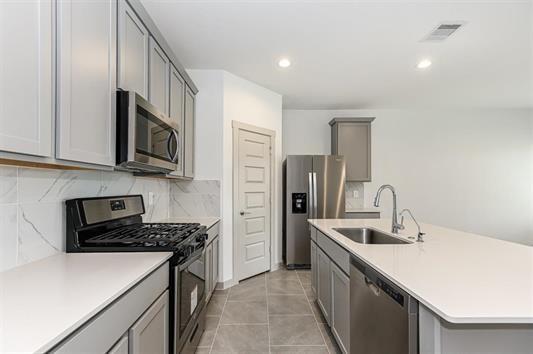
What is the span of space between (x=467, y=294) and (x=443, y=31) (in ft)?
8.64

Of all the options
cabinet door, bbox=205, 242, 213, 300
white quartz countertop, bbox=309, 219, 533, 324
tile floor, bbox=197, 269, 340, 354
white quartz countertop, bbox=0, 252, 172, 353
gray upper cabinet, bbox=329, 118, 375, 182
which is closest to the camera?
white quartz countertop, bbox=0, 252, 172, 353

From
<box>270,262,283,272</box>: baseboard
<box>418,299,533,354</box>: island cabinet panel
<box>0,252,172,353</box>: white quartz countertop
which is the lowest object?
<box>270,262,283,272</box>: baseboard

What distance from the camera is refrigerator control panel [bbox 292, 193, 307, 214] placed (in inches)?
172

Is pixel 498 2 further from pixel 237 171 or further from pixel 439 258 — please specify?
pixel 237 171

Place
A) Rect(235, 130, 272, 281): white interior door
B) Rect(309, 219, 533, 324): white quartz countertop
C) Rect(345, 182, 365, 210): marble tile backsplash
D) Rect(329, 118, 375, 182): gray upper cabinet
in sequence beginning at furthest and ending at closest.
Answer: Rect(345, 182, 365, 210): marble tile backsplash, Rect(329, 118, 375, 182): gray upper cabinet, Rect(235, 130, 272, 281): white interior door, Rect(309, 219, 533, 324): white quartz countertop

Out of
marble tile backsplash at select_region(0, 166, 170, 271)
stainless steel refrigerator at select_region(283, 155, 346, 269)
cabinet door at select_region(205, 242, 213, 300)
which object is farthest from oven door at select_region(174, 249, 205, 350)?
stainless steel refrigerator at select_region(283, 155, 346, 269)

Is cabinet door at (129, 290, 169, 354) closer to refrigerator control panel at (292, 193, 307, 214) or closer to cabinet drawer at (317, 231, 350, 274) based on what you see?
cabinet drawer at (317, 231, 350, 274)

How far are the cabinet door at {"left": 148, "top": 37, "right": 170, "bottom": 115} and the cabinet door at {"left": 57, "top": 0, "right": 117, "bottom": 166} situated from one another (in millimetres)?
534

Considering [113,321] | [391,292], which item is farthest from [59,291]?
[391,292]

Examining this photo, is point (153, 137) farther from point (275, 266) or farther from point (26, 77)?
point (275, 266)

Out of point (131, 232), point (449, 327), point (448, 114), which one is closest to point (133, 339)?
point (131, 232)

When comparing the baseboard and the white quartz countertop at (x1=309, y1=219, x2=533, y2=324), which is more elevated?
the white quartz countertop at (x1=309, y1=219, x2=533, y2=324)

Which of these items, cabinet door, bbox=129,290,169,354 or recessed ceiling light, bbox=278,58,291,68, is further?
recessed ceiling light, bbox=278,58,291,68

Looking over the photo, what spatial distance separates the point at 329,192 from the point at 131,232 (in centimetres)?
309
